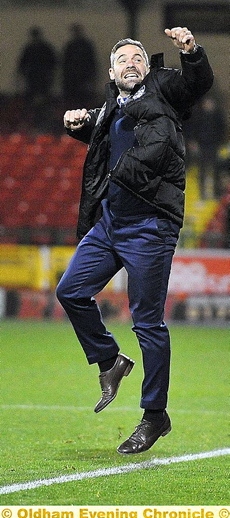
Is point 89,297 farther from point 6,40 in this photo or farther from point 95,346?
point 6,40

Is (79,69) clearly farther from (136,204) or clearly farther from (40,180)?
(136,204)

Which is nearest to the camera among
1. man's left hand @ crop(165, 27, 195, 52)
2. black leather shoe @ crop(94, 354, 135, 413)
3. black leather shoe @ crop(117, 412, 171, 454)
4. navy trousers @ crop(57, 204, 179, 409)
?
man's left hand @ crop(165, 27, 195, 52)

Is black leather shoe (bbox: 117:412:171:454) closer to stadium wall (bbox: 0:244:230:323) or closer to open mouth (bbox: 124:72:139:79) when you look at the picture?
open mouth (bbox: 124:72:139:79)

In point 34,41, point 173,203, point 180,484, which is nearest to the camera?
point 180,484

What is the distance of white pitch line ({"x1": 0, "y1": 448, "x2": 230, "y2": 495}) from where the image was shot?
4528 millimetres

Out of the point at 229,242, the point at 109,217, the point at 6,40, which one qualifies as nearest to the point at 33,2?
the point at 6,40

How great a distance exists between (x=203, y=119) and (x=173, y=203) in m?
11.4

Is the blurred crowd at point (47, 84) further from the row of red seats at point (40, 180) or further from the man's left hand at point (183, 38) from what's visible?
the man's left hand at point (183, 38)

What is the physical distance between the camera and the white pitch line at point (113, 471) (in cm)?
453

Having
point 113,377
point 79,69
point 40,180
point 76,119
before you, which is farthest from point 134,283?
point 79,69

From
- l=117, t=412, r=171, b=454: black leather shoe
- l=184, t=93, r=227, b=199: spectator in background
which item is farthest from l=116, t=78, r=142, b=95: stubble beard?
l=184, t=93, r=227, b=199: spectator in background

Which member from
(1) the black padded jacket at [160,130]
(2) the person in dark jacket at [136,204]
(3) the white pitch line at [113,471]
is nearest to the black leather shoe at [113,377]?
(2) the person in dark jacket at [136,204]

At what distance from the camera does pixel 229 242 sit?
46.1 feet

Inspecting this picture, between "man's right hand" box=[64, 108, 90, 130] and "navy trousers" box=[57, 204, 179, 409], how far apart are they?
1.43ft
